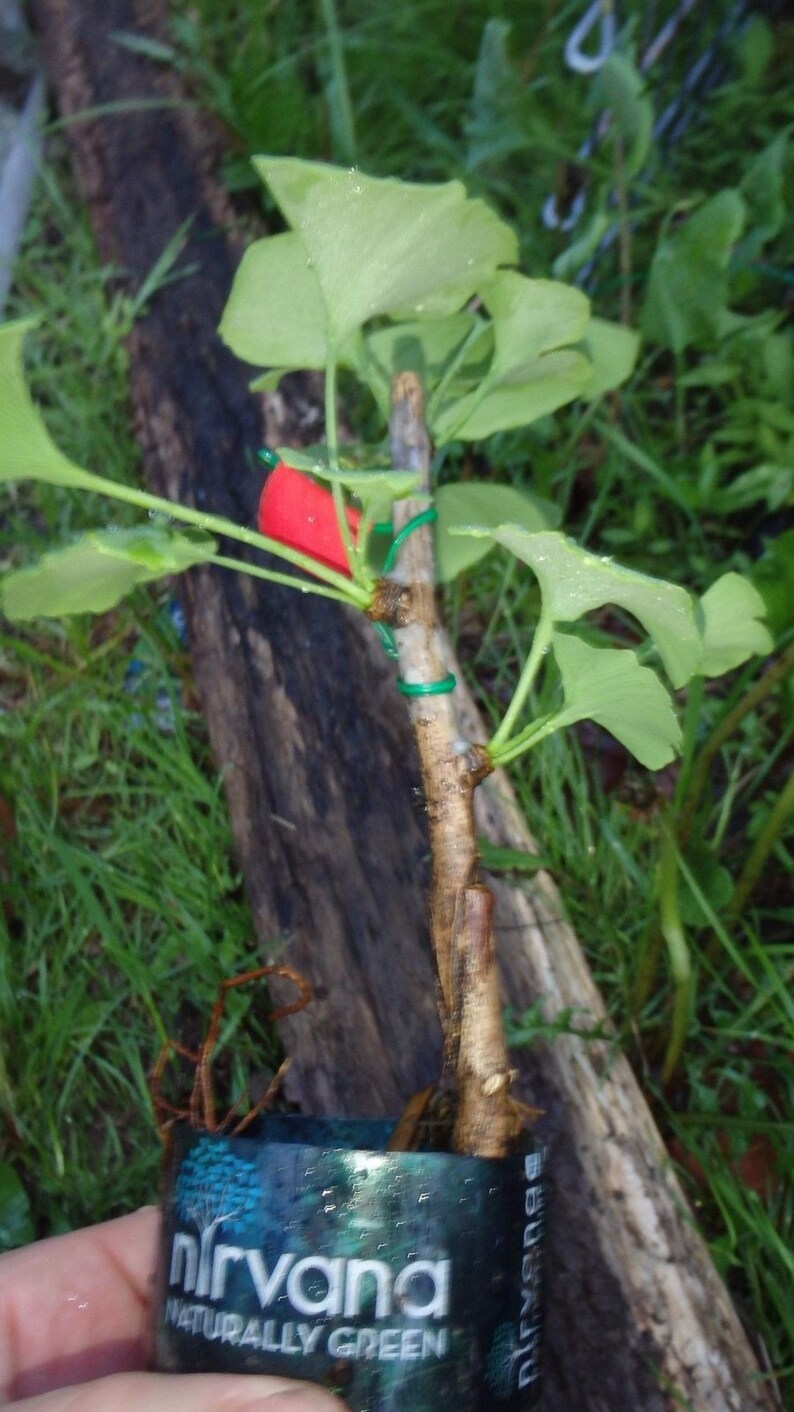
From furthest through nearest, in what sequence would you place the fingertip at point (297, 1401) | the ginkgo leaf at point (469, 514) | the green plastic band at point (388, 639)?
the ginkgo leaf at point (469, 514)
the green plastic band at point (388, 639)
the fingertip at point (297, 1401)

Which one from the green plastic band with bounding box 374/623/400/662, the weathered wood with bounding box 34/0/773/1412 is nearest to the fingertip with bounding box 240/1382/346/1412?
the weathered wood with bounding box 34/0/773/1412

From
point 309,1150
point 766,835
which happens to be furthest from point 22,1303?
point 766,835

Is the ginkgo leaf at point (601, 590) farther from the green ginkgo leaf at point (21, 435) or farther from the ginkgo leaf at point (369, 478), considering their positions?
the green ginkgo leaf at point (21, 435)

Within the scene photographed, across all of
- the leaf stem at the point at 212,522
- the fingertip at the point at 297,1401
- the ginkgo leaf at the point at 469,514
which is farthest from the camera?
the ginkgo leaf at the point at 469,514

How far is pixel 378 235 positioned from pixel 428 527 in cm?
21

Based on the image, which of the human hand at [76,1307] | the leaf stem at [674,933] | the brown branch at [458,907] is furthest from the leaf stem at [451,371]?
the human hand at [76,1307]

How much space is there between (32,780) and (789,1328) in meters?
0.93

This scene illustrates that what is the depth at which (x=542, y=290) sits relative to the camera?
0.75 metres

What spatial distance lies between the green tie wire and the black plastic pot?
0.29 m

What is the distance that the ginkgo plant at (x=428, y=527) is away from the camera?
0.62 m

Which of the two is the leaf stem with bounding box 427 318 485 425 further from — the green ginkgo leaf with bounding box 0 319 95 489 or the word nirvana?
the word nirvana

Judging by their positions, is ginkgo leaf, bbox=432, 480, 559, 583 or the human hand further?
ginkgo leaf, bbox=432, 480, 559, 583

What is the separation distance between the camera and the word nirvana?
1.91 feet

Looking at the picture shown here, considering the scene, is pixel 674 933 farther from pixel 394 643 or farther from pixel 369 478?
pixel 369 478
